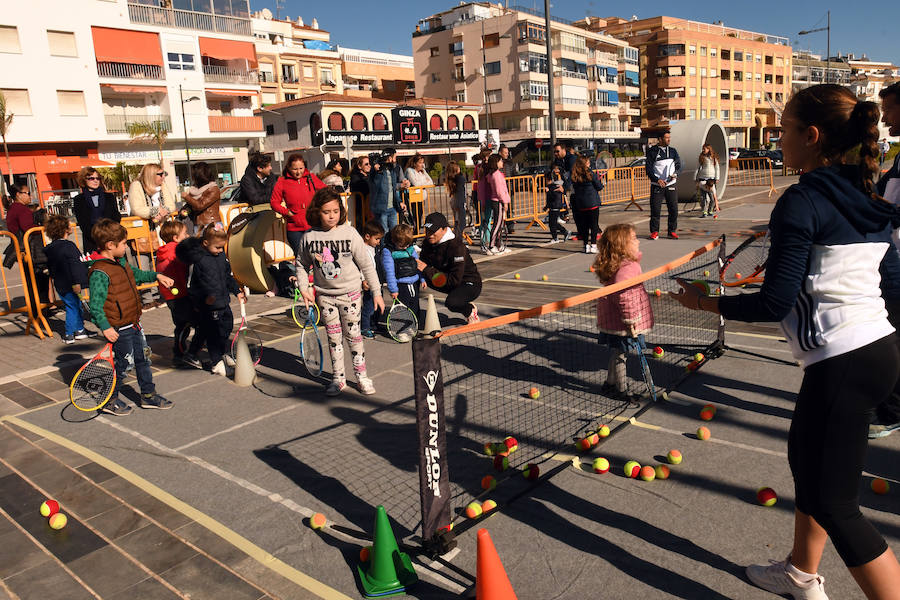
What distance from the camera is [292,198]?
991 cm

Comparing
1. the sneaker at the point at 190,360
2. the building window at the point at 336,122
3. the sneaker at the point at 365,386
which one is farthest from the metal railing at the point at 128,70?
the sneaker at the point at 365,386

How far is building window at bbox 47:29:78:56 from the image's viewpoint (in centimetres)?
4175

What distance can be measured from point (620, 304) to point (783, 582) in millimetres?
2887

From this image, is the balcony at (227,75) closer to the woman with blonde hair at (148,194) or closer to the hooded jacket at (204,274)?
the woman with blonde hair at (148,194)

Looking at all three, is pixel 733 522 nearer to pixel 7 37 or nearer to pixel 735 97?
pixel 7 37

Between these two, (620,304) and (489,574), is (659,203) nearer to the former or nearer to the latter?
(620,304)

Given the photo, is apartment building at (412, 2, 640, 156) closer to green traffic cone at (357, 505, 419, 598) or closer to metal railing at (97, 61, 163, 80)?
metal railing at (97, 61, 163, 80)

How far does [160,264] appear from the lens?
26.8 feet

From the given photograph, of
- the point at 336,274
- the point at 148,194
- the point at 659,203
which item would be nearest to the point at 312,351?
the point at 336,274

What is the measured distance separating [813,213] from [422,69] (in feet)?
270

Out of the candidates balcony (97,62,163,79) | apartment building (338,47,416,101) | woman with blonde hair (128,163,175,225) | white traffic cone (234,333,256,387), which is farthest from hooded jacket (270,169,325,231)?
apartment building (338,47,416,101)

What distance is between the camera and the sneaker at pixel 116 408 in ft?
21.9

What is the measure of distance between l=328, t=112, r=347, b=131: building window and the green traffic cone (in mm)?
51741

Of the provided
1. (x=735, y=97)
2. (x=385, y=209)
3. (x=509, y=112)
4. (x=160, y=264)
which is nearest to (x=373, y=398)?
(x=160, y=264)
